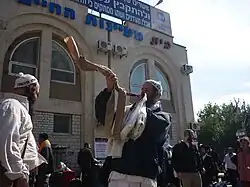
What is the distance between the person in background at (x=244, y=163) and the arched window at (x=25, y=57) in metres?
9.25

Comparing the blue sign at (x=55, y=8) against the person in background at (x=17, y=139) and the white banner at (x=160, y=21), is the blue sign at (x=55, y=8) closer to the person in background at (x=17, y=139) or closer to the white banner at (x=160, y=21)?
the white banner at (x=160, y=21)

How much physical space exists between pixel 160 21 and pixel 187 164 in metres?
14.0

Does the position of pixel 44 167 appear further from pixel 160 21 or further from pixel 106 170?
pixel 160 21

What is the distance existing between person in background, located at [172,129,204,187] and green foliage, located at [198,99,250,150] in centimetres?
3247

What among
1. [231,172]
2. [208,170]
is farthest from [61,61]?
[231,172]

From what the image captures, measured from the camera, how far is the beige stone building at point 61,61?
40.5 ft

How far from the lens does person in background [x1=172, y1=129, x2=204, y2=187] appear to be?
20.1 ft

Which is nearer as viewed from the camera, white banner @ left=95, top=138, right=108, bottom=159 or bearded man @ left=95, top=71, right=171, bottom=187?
bearded man @ left=95, top=71, right=171, bottom=187

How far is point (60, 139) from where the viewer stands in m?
12.6

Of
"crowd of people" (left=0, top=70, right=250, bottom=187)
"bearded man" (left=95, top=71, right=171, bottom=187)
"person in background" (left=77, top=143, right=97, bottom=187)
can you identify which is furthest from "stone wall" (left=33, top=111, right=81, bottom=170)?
"bearded man" (left=95, top=71, right=171, bottom=187)

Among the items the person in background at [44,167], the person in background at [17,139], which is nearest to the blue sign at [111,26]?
the person in background at [44,167]

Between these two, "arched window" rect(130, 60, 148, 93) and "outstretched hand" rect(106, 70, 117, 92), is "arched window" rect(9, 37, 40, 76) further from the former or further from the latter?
"outstretched hand" rect(106, 70, 117, 92)

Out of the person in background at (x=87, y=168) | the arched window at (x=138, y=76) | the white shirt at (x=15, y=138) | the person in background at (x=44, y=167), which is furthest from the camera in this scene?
the arched window at (x=138, y=76)

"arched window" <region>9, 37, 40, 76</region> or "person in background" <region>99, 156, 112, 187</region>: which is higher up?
"arched window" <region>9, 37, 40, 76</region>
